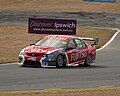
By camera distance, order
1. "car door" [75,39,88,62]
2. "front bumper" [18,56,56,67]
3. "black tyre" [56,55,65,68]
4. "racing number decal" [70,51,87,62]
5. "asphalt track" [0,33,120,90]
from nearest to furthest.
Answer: "asphalt track" [0,33,120,90], "front bumper" [18,56,56,67], "black tyre" [56,55,65,68], "racing number decal" [70,51,87,62], "car door" [75,39,88,62]

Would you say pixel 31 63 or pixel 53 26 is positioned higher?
pixel 53 26

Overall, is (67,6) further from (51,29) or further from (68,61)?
(68,61)

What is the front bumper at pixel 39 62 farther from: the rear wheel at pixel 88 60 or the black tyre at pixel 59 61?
the rear wheel at pixel 88 60

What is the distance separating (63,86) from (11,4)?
197 feet

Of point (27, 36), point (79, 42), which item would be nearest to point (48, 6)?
point (27, 36)

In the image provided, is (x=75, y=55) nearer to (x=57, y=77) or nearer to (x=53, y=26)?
(x=57, y=77)

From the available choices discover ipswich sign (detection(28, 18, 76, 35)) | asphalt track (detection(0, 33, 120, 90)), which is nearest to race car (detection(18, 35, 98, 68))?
asphalt track (detection(0, 33, 120, 90))

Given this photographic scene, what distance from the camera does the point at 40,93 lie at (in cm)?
1405

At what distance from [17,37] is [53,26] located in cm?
812

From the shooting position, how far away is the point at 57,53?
23.8m

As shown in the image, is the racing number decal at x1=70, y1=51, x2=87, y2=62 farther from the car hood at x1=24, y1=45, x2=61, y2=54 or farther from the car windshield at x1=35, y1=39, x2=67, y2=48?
the car hood at x1=24, y1=45, x2=61, y2=54

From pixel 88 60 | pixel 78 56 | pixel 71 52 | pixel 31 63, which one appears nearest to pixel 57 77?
pixel 31 63

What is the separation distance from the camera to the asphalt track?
17.0 meters

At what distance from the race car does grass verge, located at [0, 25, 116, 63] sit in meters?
2.60
